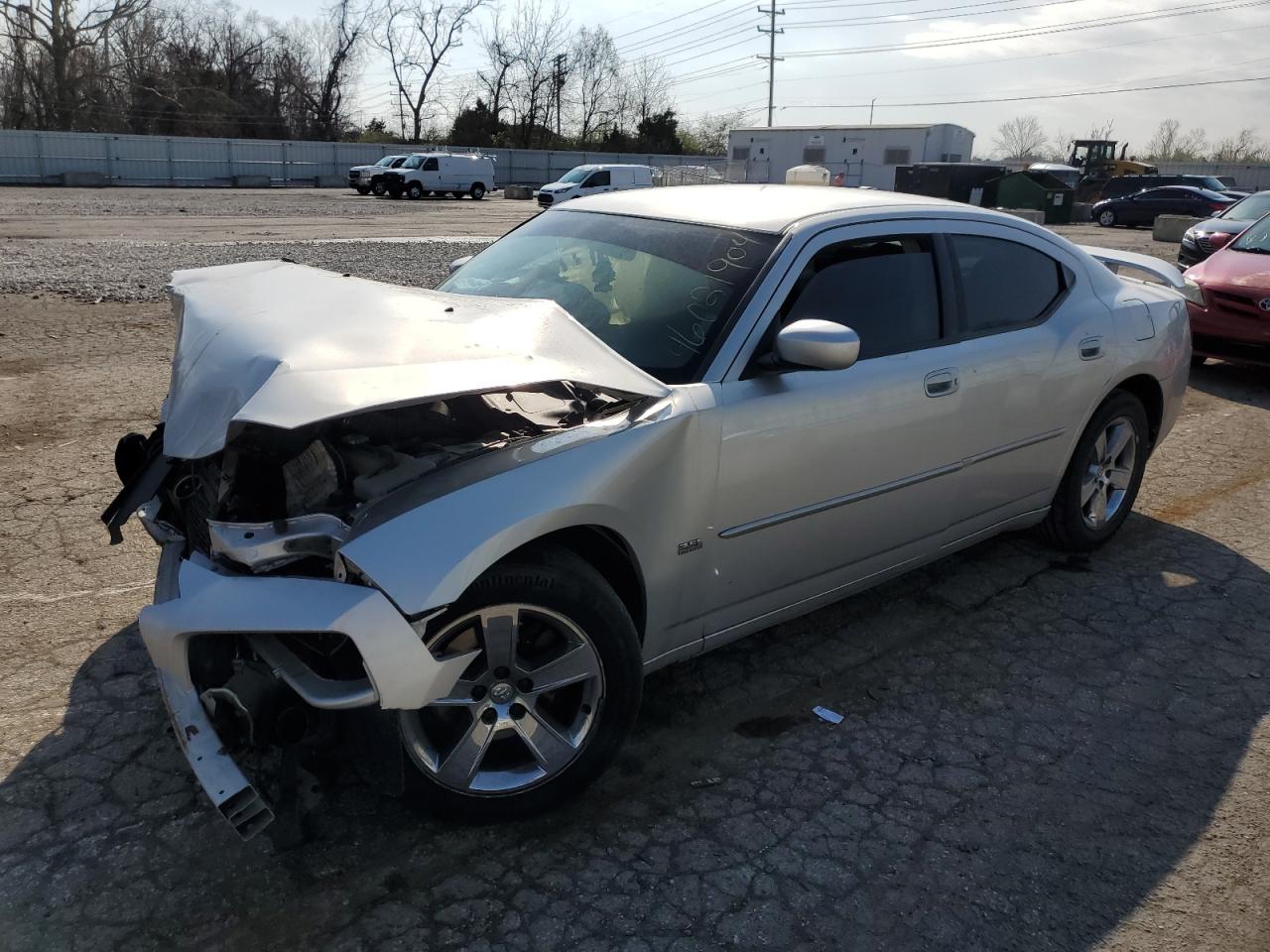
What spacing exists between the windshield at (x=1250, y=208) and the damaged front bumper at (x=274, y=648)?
15596mm

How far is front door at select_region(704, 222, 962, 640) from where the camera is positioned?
9.97ft

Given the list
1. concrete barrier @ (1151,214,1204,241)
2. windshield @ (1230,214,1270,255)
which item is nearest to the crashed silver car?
windshield @ (1230,214,1270,255)

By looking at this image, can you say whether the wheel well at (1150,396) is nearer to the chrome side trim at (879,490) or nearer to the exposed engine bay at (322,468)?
the chrome side trim at (879,490)

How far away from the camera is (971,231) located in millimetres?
3984

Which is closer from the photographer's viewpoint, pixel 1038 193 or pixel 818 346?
pixel 818 346

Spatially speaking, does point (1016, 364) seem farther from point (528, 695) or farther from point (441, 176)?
point (441, 176)

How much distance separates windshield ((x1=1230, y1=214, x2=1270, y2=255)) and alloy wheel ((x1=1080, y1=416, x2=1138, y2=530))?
578cm

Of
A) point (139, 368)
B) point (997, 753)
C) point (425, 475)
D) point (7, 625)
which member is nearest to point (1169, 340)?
point (997, 753)

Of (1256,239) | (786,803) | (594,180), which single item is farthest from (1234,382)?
(594,180)

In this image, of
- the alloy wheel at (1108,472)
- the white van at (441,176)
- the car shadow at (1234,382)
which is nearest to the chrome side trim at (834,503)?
Answer: the alloy wheel at (1108,472)

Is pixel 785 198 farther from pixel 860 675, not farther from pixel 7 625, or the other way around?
pixel 7 625

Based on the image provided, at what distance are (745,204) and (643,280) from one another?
1.97ft

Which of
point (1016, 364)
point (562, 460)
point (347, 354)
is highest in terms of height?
point (347, 354)

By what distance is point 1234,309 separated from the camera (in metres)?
8.37
